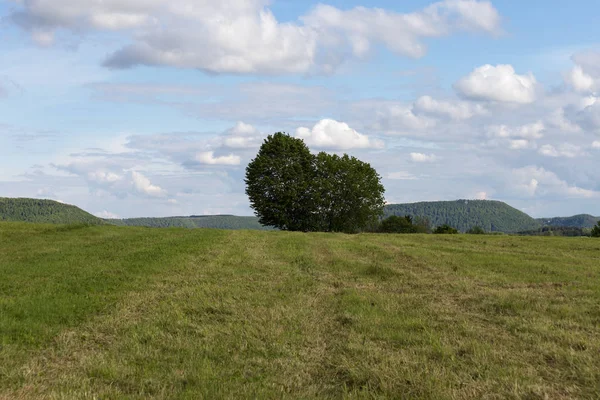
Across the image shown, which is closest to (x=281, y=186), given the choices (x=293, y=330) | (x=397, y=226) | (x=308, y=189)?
(x=308, y=189)

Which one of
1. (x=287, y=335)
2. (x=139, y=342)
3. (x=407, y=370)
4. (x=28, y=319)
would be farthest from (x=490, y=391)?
(x=28, y=319)

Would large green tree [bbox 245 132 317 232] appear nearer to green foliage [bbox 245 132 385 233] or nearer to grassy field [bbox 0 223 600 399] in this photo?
green foliage [bbox 245 132 385 233]

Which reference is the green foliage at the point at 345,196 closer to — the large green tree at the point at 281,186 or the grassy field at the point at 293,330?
the large green tree at the point at 281,186

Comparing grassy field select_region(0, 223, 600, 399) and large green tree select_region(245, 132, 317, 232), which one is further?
large green tree select_region(245, 132, 317, 232)

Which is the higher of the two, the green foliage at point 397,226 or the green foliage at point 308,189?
the green foliage at point 308,189

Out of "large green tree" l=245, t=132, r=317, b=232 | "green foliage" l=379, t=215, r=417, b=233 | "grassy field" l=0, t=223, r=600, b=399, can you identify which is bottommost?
"grassy field" l=0, t=223, r=600, b=399

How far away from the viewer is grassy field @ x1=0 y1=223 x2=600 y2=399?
336 inches

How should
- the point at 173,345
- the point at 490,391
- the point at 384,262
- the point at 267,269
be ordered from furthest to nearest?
the point at 384,262 < the point at 267,269 < the point at 173,345 < the point at 490,391

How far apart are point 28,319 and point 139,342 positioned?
3.76m

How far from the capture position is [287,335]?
11.6m

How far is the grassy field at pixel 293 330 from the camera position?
336 inches

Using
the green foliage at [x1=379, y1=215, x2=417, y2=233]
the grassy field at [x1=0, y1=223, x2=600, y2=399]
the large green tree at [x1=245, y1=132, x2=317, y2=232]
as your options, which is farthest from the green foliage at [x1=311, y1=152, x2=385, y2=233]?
the grassy field at [x1=0, y1=223, x2=600, y2=399]

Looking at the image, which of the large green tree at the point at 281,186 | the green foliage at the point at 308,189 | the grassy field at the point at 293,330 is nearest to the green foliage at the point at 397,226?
the green foliage at the point at 308,189

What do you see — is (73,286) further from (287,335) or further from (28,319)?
(287,335)
